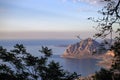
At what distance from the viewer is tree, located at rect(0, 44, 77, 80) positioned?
34.4 ft

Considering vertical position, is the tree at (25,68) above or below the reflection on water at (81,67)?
above

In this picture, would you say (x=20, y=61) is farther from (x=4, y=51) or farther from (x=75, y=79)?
(x=75, y=79)

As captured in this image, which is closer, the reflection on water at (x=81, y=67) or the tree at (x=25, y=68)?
the tree at (x=25, y=68)

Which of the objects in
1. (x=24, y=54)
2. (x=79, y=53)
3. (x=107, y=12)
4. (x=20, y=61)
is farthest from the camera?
(x=79, y=53)

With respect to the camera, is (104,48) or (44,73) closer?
(104,48)

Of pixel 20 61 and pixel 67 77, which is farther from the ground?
pixel 20 61

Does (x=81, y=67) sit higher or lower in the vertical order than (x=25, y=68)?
lower

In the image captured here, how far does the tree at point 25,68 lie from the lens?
10500 mm

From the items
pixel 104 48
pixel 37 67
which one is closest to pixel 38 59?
pixel 37 67

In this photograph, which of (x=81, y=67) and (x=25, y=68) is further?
(x=81, y=67)

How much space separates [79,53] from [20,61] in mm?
178007

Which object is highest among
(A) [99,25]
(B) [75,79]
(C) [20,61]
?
(A) [99,25]

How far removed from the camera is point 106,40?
8.38 metres

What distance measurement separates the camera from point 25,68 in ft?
35.6
